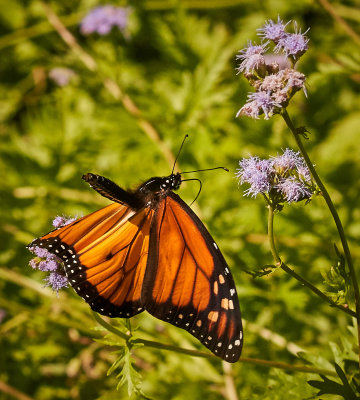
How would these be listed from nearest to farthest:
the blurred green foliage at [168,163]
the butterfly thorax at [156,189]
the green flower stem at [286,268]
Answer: the green flower stem at [286,268] → the butterfly thorax at [156,189] → the blurred green foliage at [168,163]

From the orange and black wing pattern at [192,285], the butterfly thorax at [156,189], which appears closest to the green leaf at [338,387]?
the orange and black wing pattern at [192,285]

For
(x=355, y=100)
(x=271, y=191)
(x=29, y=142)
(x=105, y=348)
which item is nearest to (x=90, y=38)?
(x=29, y=142)

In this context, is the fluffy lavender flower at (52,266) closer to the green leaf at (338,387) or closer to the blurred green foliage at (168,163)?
the blurred green foliage at (168,163)

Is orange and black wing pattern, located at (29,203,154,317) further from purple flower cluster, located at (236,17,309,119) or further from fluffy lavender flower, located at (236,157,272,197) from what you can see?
purple flower cluster, located at (236,17,309,119)

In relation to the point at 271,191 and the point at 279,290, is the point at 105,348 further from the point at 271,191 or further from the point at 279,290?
the point at 271,191

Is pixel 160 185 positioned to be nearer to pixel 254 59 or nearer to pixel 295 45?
pixel 254 59

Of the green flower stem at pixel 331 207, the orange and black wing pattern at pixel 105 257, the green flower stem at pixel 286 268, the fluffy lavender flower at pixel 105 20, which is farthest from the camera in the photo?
the fluffy lavender flower at pixel 105 20

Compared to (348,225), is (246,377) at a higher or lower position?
lower
